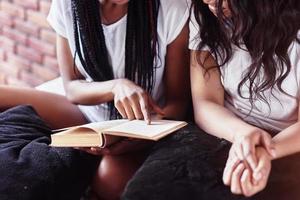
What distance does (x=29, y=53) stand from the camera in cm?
223

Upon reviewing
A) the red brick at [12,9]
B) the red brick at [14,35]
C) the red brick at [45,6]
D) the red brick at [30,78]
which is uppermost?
the red brick at [45,6]

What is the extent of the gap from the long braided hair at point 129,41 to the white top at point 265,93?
11 centimetres

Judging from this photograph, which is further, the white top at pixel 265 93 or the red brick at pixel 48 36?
the red brick at pixel 48 36

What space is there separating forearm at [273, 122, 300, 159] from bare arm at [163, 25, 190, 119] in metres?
0.33

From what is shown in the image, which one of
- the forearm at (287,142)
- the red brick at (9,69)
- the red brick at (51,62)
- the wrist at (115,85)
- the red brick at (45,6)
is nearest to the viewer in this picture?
the forearm at (287,142)

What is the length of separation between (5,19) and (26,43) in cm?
18

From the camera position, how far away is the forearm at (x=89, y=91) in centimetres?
115

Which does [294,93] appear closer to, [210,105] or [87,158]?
[210,105]

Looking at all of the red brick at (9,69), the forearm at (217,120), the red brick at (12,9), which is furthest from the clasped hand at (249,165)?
the red brick at (9,69)

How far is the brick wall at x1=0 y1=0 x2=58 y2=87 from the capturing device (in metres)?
2.10

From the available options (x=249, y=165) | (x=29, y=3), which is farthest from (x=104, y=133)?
(x=29, y=3)

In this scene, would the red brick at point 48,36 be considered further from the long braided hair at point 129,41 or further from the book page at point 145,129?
the book page at point 145,129

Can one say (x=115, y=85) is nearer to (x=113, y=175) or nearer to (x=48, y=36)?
(x=113, y=175)

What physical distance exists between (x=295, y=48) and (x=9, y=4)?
161cm
